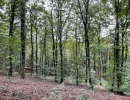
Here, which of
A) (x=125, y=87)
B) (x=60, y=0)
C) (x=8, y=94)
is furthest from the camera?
(x=60, y=0)

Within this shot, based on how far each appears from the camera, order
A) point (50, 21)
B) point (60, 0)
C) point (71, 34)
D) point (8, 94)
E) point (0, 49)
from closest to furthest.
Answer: point (0, 49)
point (8, 94)
point (60, 0)
point (50, 21)
point (71, 34)

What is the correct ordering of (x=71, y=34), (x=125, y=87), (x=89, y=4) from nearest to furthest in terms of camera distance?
1. (x=125, y=87)
2. (x=89, y=4)
3. (x=71, y=34)

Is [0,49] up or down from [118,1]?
down

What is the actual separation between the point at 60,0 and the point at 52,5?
134 cm

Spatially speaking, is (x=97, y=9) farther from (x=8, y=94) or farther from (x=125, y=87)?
(x=8, y=94)

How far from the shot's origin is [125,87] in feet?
51.5

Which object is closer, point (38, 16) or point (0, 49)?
point (0, 49)

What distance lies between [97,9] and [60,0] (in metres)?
4.81

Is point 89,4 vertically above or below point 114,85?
above

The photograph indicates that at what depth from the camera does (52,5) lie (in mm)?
21188

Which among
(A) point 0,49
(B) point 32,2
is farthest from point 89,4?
(A) point 0,49

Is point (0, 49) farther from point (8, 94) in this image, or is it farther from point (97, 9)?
point (97, 9)

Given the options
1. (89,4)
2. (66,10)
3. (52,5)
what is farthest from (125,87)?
(52,5)

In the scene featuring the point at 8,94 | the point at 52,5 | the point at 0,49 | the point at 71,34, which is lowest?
the point at 8,94
